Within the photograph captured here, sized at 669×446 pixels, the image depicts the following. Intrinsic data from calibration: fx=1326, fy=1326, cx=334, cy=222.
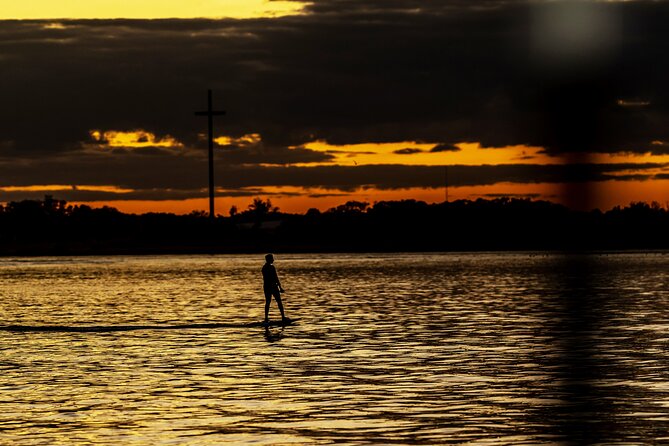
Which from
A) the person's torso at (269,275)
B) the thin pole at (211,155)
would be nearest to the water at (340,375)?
the person's torso at (269,275)

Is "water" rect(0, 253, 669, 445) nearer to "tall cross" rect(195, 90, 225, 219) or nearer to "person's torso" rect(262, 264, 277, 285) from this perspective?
"person's torso" rect(262, 264, 277, 285)

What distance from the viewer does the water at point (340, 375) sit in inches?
674

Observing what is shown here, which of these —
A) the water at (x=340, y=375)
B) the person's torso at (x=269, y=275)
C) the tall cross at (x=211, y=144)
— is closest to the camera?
the water at (x=340, y=375)

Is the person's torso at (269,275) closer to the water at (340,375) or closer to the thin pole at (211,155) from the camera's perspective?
the water at (340,375)

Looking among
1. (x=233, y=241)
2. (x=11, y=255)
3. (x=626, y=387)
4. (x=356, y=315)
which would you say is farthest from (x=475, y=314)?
(x=11, y=255)

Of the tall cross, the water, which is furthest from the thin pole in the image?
the water

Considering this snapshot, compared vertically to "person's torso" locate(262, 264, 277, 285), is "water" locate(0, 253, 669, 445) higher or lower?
lower

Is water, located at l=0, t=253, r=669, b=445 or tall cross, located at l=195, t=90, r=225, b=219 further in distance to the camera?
tall cross, located at l=195, t=90, r=225, b=219

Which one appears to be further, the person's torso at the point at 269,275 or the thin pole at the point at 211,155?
the thin pole at the point at 211,155

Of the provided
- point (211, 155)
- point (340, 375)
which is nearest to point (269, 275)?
point (340, 375)

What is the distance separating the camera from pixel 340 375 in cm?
2327

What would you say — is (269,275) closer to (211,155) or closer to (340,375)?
(340,375)

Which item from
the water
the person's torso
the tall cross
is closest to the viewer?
the water

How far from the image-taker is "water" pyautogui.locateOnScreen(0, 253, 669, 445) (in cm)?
1712
